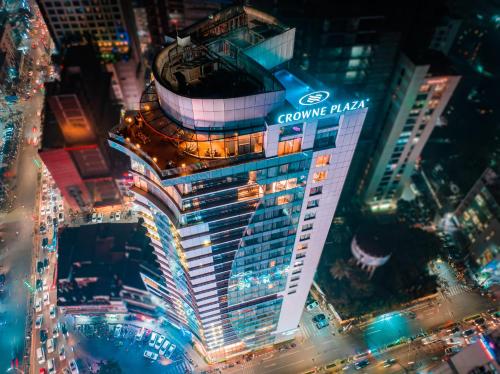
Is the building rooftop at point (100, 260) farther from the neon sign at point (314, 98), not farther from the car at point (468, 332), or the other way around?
the car at point (468, 332)

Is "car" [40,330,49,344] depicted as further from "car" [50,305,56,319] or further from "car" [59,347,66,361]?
"car" [59,347,66,361]

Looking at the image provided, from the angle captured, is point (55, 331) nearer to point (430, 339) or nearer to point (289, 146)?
point (289, 146)

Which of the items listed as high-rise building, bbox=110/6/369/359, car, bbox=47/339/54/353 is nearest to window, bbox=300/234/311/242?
high-rise building, bbox=110/6/369/359

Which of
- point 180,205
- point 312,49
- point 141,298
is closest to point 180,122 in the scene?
point 180,205

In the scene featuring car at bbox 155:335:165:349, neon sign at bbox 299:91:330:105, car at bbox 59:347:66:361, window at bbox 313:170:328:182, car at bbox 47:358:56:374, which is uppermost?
car at bbox 59:347:66:361

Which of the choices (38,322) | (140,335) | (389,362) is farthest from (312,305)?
(38,322)

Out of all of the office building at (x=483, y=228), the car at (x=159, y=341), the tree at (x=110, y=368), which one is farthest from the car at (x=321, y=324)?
the tree at (x=110, y=368)
